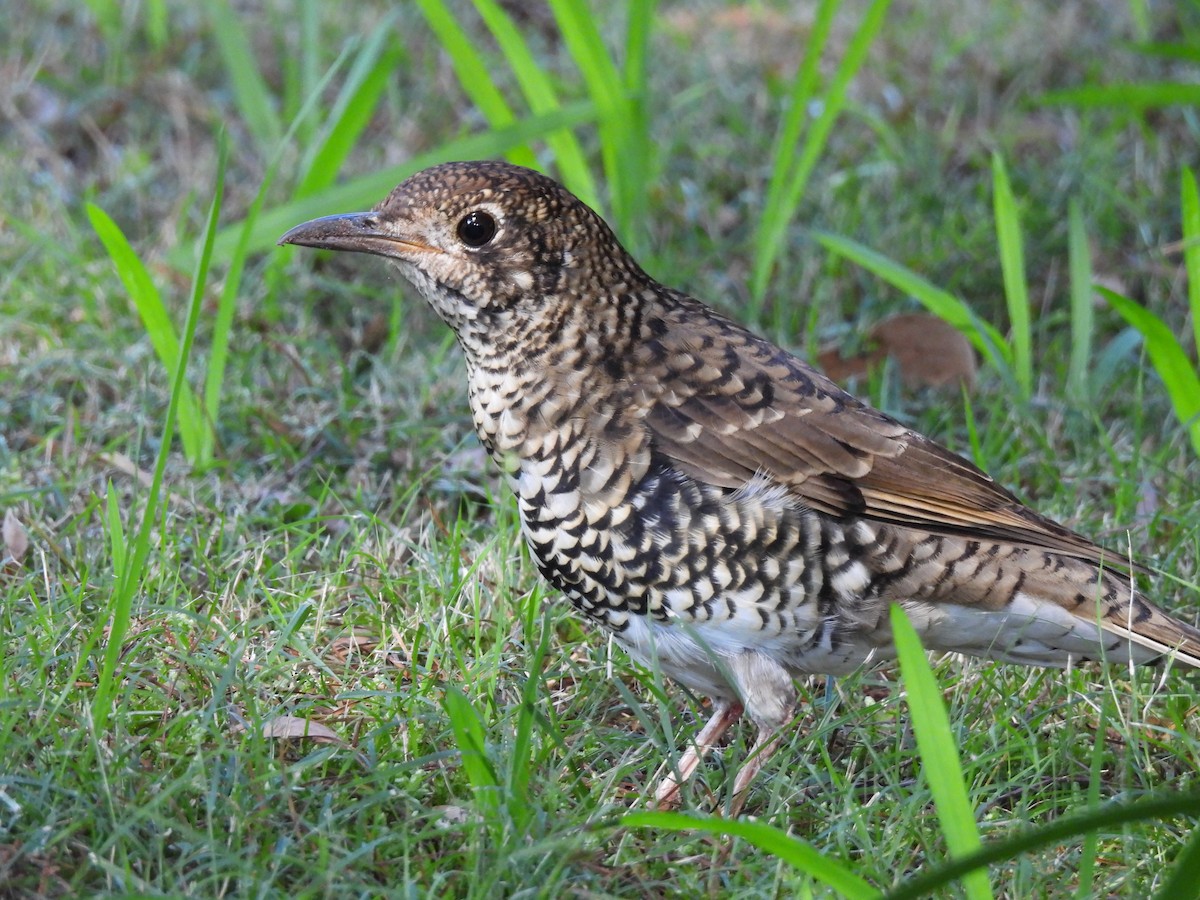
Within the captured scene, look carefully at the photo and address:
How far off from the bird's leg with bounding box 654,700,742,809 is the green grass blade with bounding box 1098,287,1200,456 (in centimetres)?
157

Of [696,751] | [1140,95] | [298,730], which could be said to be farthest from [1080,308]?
[298,730]

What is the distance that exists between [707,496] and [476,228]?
813 millimetres

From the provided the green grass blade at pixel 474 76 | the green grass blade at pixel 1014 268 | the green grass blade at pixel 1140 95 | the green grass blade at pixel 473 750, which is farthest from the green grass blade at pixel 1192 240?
the green grass blade at pixel 473 750

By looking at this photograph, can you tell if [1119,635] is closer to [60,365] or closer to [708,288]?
[708,288]

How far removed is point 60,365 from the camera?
16.3 ft

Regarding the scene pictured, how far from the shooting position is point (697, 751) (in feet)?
10.7

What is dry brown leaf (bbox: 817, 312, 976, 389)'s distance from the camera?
5148 millimetres

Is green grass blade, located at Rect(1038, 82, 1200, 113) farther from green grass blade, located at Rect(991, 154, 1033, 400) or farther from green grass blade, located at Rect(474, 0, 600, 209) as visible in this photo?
green grass blade, located at Rect(474, 0, 600, 209)

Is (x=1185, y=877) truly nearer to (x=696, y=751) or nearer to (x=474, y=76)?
(x=696, y=751)

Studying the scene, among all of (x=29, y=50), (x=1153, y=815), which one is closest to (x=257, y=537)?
(x=1153, y=815)

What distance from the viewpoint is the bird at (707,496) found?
338 centimetres

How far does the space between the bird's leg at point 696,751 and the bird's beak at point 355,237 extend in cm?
130

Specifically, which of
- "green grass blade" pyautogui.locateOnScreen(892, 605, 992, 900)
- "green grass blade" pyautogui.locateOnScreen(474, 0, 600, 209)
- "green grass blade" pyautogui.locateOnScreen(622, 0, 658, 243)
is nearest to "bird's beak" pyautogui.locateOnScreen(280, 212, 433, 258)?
"green grass blade" pyautogui.locateOnScreen(474, 0, 600, 209)

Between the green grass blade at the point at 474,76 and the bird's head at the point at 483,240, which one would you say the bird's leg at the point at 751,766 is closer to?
the bird's head at the point at 483,240
